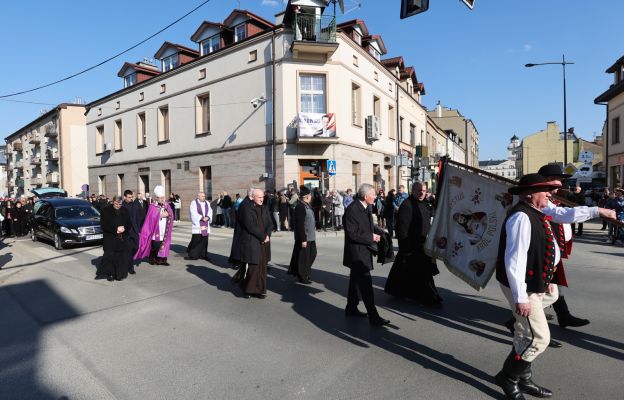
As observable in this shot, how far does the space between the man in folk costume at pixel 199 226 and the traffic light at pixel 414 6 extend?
6296 mm

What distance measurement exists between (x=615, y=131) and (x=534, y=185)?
102 feet

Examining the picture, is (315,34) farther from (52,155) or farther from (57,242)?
(52,155)

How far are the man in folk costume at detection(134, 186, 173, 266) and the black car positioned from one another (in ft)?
13.3

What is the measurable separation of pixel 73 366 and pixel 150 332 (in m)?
1.08

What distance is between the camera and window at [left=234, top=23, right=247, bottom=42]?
22828 mm

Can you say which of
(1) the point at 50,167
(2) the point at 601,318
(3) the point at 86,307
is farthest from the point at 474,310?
(1) the point at 50,167

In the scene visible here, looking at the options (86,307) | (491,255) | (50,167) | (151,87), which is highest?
(151,87)

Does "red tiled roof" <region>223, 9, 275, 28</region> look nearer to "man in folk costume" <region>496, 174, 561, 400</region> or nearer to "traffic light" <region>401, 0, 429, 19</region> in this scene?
"traffic light" <region>401, 0, 429, 19</region>

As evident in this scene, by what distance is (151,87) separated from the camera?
27953 mm

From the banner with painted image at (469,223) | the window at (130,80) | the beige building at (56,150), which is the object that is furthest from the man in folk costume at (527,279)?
the beige building at (56,150)

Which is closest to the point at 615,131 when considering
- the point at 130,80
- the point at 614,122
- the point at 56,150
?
the point at 614,122

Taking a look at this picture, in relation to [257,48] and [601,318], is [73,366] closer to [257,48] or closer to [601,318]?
[601,318]

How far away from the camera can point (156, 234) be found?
9828 mm

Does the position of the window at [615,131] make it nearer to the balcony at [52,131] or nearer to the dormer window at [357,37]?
the dormer window at [357,37]
